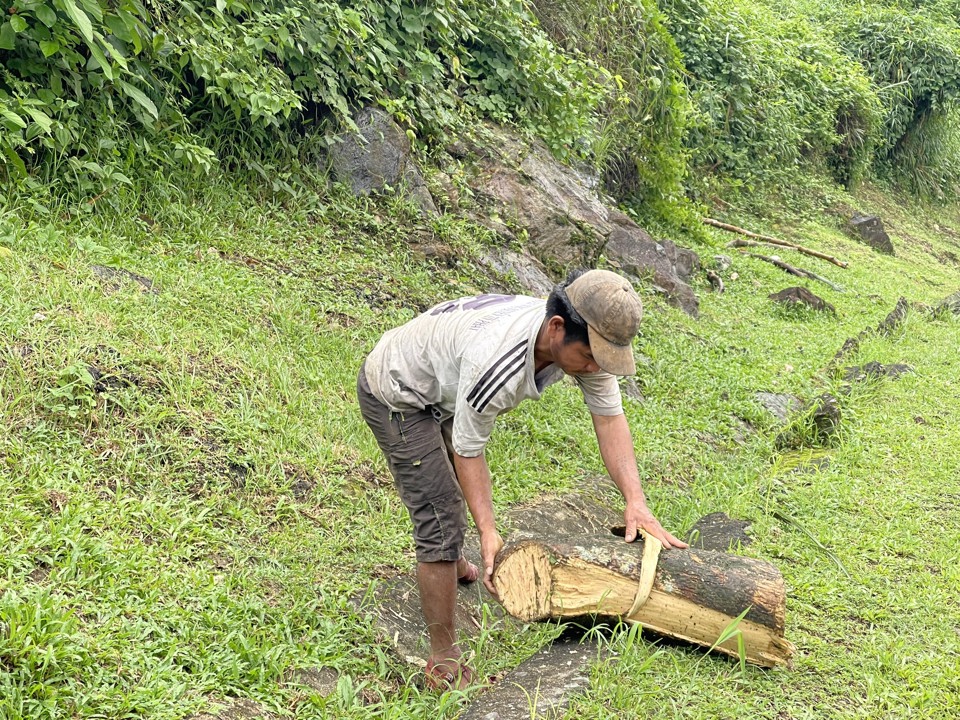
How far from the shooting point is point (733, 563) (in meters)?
3.10

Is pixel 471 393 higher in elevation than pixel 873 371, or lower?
higher

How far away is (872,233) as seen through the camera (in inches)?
529

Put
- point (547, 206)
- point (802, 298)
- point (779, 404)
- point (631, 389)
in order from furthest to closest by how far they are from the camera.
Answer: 1. point (802, 298)
2. point (547, 206)
3. point (779, 404)
4. point (631, 389)

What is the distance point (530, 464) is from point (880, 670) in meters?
2.05

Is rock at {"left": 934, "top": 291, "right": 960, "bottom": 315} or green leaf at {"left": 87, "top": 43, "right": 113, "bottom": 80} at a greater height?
green leaf at {"left": 87, "top": 43, "right": 113, "bottom": 80}

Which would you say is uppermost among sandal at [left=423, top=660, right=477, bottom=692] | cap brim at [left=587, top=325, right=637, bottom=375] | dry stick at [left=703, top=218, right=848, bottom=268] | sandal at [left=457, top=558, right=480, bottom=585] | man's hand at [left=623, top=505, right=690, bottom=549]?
cap brim at [left=587, top=325, right=637, bottom=375]

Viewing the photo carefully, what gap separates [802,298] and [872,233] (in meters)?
5.02

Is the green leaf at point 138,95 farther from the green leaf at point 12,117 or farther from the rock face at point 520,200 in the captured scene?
the rock face at point 520,200

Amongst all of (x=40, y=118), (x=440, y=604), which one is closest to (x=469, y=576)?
(x=440, y=604)

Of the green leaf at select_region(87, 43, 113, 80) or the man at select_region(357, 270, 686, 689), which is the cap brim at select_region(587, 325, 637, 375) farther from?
the green leaf at select_region(87, 43, 113, 80)

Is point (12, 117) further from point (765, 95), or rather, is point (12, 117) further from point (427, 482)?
point (765, 95)

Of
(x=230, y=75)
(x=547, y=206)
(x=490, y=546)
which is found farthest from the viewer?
(x=547, y=206)

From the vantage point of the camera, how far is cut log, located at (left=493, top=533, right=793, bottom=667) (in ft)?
9.84

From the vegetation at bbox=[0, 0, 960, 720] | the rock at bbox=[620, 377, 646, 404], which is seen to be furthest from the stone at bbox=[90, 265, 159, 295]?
the rock at bbox=[620, 377, 646, 404]
